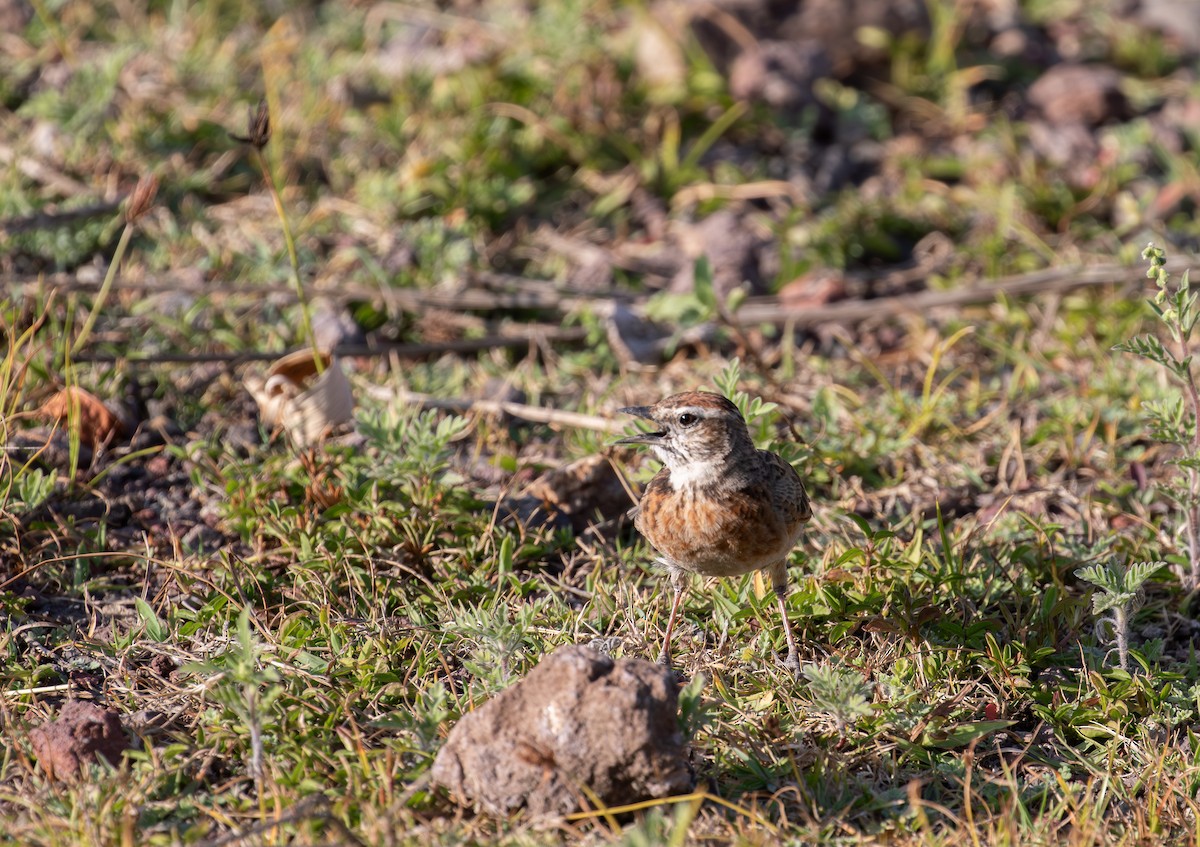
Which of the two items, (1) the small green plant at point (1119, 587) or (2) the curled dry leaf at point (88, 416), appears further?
(2) the curled dry leaf at point (88, 416)

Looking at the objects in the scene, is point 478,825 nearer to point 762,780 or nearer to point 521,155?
point 762,780

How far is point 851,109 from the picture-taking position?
834cm

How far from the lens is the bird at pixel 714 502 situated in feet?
14.7

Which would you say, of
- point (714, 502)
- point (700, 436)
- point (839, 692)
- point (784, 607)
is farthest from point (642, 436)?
point (839, 692)

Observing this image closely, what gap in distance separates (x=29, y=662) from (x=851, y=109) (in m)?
6.12

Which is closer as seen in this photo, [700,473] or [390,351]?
[700,473]

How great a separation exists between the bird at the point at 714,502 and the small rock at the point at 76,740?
193 centimetres

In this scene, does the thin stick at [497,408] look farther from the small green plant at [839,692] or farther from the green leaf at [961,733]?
the green leaf at [961,733]

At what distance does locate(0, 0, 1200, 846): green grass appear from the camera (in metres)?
4.12

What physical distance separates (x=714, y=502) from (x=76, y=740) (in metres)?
2.29

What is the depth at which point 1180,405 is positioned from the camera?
475 cm

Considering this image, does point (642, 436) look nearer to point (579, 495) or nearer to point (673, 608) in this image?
point (673, 608)

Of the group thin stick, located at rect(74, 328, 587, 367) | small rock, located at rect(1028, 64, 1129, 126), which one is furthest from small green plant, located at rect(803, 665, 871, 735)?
small rock, located at rect(1028, 64, 1129, 126)

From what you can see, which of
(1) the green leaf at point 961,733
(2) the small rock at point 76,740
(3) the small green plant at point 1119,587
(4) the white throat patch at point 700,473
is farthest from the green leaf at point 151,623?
(3) the small green plant at point 1119,587
